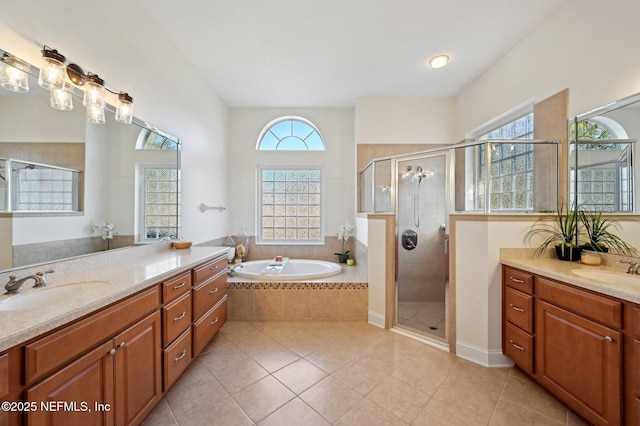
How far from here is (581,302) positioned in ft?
4.35

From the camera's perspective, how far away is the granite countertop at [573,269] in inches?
45.7

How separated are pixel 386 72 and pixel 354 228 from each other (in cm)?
207

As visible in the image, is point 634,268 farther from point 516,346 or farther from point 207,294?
point 207,294

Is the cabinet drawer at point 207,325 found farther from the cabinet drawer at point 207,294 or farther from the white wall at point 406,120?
the white wall at point 406,120

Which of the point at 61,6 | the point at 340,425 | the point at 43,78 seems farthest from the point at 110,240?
the point at 340,425

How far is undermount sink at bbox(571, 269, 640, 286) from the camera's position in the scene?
1400mm

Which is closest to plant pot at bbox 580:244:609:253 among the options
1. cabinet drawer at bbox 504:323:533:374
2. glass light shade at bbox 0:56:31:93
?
cabinet drawer at bbox 504:323:533:374

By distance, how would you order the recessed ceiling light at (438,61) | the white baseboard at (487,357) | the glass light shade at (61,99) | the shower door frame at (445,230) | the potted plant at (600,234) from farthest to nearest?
the recessed ceiling light at (438,61), the shower door frame at (445,230), the white baseboard at (487,357), the potted plant at (600,234), the glass light shade at (61,99)

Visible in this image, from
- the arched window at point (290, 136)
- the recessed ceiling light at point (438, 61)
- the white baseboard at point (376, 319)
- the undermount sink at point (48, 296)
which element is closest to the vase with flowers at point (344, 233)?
the white baseboard at point (376, 319)

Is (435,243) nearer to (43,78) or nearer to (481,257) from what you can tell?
(481,257)

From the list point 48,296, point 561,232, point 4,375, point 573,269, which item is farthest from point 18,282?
point 561,232

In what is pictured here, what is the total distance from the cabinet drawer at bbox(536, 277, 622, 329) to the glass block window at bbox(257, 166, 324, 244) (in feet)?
8.78

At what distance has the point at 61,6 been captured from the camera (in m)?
1.32

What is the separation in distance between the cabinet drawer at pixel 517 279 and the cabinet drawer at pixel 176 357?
2.46 meters
